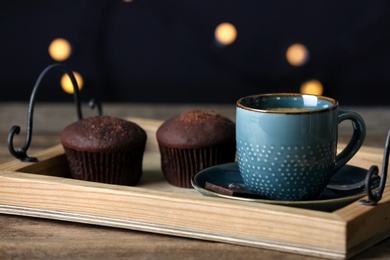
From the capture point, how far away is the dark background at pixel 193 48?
6.53ft

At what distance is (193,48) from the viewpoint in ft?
6.69

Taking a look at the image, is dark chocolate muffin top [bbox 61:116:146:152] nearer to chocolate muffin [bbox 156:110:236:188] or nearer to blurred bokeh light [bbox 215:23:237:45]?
chocolate muffin [bbox 156:110:236:188]

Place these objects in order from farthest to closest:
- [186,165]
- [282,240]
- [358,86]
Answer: [358,86]
[186,165]
[282,240]

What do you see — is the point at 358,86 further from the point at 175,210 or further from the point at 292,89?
the point at 175,210

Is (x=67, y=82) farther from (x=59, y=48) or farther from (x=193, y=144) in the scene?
(x=193, y=144)

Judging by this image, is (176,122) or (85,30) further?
(85,30)

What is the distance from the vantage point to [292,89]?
204 cm

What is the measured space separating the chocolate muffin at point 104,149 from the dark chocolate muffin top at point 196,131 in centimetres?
4

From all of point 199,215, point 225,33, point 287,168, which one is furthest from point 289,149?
point 225,33

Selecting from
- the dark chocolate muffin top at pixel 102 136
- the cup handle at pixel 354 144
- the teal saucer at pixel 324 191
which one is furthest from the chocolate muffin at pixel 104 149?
the cup handle at pixel 354 144

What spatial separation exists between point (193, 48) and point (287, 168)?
115cm

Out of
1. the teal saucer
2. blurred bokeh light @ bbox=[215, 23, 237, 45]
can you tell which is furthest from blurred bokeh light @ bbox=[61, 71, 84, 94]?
the teal saucer

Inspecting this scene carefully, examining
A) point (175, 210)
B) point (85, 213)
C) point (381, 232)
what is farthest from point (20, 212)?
point (381, 232)

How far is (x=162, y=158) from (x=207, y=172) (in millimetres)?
119
